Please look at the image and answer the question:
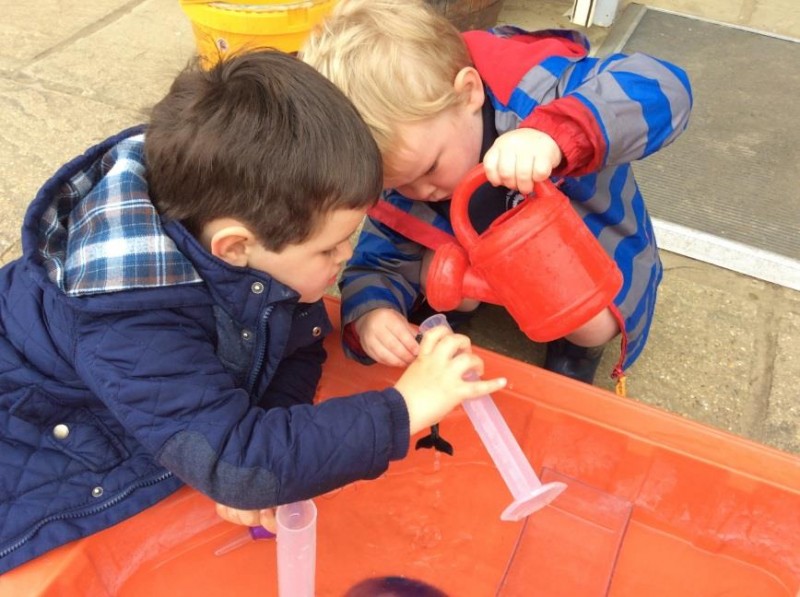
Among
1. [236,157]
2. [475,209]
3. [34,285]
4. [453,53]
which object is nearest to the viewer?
[236,157]

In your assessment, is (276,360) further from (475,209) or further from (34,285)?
(475,209)

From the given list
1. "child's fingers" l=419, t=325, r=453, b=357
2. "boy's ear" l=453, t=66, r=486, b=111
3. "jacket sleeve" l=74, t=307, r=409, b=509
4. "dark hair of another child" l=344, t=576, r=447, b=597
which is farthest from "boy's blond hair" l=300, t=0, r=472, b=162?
"dark hair of another child" l=344, t=576, r=447, b=597

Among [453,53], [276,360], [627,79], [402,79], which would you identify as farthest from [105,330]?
[627,79]

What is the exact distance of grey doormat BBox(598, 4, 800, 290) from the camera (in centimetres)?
159

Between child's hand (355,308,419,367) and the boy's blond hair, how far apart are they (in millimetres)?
253

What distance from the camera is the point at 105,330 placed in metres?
0.86

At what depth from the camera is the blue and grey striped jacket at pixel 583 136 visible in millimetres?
954

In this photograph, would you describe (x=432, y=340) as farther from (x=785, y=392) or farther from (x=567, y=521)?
(x=785, y=392)

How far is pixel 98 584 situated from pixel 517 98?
868 mm

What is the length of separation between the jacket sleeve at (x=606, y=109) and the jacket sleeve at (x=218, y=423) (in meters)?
0.37

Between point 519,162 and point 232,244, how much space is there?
0.34m

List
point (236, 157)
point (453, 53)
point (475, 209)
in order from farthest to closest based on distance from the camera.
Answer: point (475, 209), point (453, 53), point (236, 157)

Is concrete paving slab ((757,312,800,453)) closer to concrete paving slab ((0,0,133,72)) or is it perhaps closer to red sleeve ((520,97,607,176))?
red sleeve ((520,97,607,176))

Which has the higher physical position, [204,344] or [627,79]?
[627,79]
